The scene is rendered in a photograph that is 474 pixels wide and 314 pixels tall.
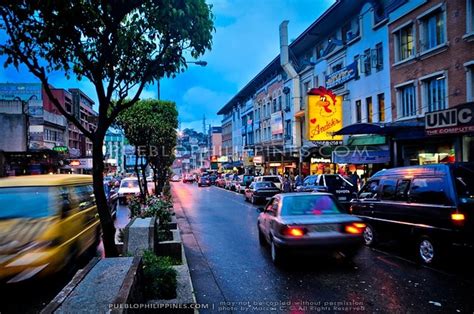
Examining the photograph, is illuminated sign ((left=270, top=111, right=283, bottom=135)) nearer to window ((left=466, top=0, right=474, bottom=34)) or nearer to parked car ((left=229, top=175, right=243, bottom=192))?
parked car ((left=229, top=175, right=243, bottom=192))

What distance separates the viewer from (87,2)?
6.13 meters

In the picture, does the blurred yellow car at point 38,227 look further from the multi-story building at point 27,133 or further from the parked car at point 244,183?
the parked car at point 244,183

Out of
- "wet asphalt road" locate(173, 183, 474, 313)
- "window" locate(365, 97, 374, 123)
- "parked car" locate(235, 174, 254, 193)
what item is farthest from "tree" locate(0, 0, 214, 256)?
"parked car" locate(235, 174, 254, 193)

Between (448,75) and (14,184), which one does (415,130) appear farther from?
(14,184)

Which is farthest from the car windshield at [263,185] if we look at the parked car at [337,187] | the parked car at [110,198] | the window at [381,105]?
the parked car at [110,198]

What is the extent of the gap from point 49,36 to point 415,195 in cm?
752

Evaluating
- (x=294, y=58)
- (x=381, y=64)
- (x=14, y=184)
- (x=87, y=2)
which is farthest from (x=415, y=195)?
(x=294, y=58)

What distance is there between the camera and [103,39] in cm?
612

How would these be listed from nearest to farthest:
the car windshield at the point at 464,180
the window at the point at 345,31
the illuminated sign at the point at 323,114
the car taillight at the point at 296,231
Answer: the car windshield at the point at 464,180, the car taillight at the point at 296,231, the illuminated sign at the point at 323,114, the window at the point at 345,31

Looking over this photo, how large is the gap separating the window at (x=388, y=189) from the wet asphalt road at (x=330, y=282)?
1.30m

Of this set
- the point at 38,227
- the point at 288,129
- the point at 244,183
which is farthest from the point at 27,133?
the point at 38,227

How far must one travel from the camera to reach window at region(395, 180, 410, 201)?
28.2 feet

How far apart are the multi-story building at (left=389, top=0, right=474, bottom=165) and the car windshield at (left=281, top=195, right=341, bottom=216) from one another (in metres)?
7.14

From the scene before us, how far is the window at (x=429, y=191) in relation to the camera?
7.45m
